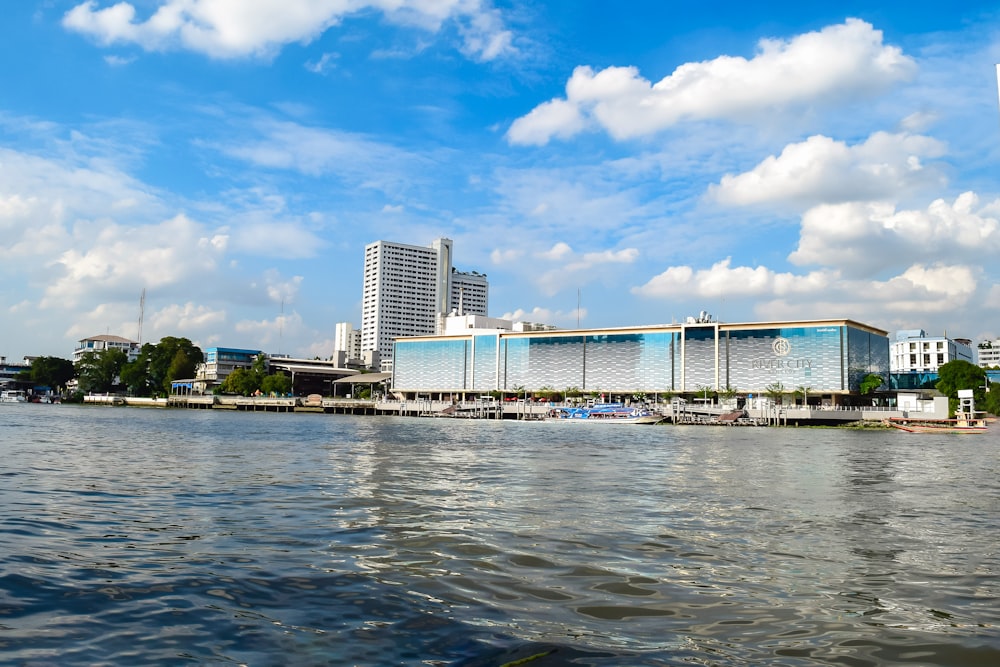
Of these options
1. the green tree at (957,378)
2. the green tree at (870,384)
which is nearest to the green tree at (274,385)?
the green tree at (870,384)

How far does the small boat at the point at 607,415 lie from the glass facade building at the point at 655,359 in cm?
1994

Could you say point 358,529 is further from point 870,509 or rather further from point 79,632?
point 870,509

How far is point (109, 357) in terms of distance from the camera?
177375 mm

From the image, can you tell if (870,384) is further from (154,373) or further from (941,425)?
(154,373)

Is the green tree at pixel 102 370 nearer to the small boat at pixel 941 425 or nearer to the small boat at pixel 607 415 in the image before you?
the small boat at pixel 607 415

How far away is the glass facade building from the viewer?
113 metres

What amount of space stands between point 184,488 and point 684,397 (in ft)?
376

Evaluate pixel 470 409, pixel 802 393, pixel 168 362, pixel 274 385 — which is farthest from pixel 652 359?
pixel 168 362

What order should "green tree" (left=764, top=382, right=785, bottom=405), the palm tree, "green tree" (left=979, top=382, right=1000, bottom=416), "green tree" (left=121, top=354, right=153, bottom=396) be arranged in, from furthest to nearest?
"green tree" (left=121, top=354, right=153, bottom=396) → "green tree" (left=979, top=382, right=1000, bottom=416) → "green tree" (left=764, top=382, right=785, bottom=405) → the palm tree

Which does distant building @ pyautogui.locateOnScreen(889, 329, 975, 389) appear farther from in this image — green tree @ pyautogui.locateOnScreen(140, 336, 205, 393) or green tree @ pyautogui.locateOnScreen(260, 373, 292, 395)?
green tree @ pyautogui.locateOnScreen(140, 336, 205, 393)

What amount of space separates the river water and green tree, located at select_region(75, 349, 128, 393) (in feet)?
586

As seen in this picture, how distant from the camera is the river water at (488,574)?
5.95 m

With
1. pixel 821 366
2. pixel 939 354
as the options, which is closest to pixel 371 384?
pixel 821 366

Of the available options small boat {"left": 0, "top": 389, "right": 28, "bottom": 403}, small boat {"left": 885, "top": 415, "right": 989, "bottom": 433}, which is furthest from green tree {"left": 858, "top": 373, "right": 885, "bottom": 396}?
small boat {"left": 0, "top": 389, "right": 28, "bottom": 403}
